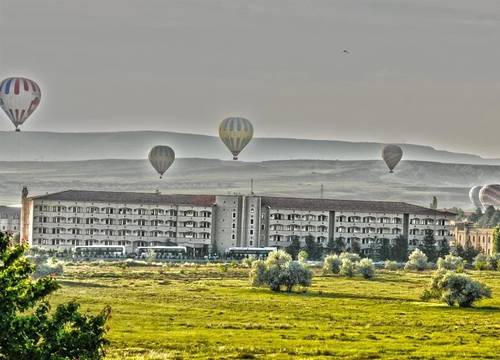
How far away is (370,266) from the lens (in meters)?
150

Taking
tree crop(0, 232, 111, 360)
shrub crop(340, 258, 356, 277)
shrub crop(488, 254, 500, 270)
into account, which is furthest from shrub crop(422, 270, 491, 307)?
shrub crop(488, 254, 500, 270)

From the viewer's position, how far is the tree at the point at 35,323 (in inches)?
1639

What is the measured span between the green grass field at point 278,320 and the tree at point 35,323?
21.1m

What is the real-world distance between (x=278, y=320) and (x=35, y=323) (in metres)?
45.7

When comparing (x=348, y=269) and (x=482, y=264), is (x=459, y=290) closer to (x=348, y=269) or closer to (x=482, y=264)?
(x=348, y=269)

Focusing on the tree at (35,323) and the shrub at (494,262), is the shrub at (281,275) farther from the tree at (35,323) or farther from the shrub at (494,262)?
the tree at (35,323)

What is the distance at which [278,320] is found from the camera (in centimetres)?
8725

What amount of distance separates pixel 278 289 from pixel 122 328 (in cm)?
4421

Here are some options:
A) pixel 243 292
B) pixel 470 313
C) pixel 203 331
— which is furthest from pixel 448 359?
pixel 243 292

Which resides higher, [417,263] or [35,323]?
[417,263]

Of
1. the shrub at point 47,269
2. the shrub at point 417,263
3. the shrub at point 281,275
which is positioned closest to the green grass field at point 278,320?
the shrub at point 47,269

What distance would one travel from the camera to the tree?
41625mm

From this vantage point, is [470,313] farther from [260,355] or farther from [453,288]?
[260,355]

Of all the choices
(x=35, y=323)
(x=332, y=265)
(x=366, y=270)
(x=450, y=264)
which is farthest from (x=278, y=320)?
(x=450, y=264)
